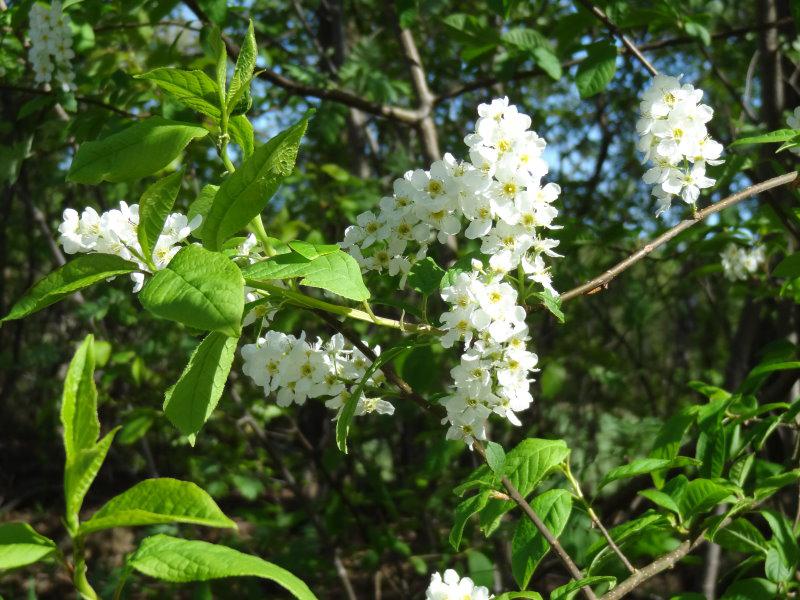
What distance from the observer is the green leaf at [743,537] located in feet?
5.44

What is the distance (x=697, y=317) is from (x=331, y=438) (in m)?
3.75

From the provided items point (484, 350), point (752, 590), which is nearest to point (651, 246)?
point (484, 350)

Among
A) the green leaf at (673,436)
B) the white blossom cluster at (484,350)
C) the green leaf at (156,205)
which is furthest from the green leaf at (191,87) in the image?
the green leaf at (673,436)

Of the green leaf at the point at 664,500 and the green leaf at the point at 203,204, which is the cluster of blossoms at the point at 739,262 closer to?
the green leaf at the point at 664,500

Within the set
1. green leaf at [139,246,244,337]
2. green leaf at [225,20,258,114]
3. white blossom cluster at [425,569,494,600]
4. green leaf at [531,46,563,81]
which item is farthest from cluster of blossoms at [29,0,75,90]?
white blossom cluster at [425,569,494,600]

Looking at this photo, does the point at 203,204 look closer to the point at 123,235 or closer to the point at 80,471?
the point at 123,235

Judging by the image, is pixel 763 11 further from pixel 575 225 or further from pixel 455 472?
pixel 455 472

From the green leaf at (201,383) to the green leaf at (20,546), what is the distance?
294 mm

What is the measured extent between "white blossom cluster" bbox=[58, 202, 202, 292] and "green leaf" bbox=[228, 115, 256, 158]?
0.16 metres

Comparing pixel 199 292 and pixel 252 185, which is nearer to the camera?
pixel 199 292

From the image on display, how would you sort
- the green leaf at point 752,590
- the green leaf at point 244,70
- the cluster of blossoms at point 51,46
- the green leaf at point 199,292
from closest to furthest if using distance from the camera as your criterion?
the green leaf at point 199,292 → the green leaf at point 244,70 → the green leaf at point 752,590 → the cluster of blossoms at point 51,46

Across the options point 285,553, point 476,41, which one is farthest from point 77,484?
point 285,553

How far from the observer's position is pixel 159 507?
857 millimetres

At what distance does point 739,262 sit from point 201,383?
2571 mm
